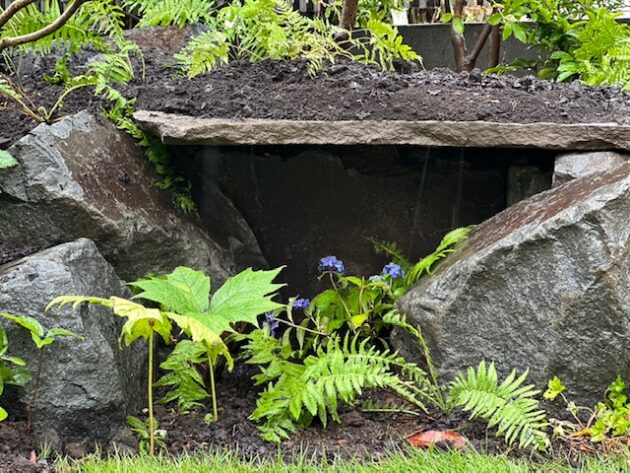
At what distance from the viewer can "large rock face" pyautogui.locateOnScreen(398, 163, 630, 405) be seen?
334 centimetres

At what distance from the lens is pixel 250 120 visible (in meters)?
4.13

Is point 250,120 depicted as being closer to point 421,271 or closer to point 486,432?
point 421,271

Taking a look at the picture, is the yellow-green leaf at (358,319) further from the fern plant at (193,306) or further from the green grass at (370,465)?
the green grass at (370,465)

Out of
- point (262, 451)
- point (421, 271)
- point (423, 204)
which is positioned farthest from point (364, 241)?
point (262, 451)

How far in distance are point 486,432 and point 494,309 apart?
50 cm

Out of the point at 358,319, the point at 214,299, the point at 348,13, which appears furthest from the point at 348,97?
the point at 214,299

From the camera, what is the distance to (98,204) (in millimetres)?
3889

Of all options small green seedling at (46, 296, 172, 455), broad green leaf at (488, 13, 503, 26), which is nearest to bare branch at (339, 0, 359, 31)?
broad green leaf at (488, 13, 503, 26)

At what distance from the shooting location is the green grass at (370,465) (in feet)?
9.95

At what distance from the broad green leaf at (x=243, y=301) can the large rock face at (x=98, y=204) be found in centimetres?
79

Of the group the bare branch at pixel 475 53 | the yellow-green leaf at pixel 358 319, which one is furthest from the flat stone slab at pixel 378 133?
the bare branch at pixel 475 53

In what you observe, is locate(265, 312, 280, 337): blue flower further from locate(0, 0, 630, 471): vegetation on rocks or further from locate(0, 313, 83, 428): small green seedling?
locate(0, 313, 83, 428): small green seedling

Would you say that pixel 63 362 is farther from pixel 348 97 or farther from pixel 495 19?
pixel 495 19

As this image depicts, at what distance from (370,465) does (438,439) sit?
38cm
